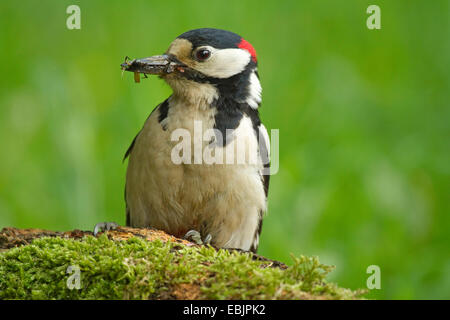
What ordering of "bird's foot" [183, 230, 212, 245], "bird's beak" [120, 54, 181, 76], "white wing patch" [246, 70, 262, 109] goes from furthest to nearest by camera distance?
1. "white wing patch" [246, 70, 262, 109]
2. "bird's beak" [120, 54, 181, 76]
3. "bird's foot" [183, 230, 212, 245]

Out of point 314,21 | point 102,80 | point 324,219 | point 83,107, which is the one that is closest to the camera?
point 324,219

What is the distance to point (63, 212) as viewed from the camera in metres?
5.58

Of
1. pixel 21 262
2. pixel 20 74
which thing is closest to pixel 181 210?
pixel 21 262

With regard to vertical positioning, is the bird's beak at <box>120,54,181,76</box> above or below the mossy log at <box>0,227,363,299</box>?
A: above

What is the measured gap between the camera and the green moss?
7.84ft

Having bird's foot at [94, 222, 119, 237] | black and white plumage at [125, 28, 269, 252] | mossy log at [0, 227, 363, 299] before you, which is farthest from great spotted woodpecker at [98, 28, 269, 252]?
mossy log at [0, 227, 363, 299]

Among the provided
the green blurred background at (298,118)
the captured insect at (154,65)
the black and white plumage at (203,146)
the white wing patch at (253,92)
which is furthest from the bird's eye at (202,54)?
the green blurred background at (298,118)

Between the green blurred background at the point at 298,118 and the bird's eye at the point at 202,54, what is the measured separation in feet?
5.67

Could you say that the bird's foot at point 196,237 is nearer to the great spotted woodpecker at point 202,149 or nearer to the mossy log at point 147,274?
the great spotted woodpecker at point 202,149

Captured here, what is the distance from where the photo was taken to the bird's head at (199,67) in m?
4.02

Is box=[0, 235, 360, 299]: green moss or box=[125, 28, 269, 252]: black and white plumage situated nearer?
box=[0, 235, 360, 299]: green moss

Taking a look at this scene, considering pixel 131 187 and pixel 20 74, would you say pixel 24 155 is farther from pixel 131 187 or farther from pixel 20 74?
pixel 131 187

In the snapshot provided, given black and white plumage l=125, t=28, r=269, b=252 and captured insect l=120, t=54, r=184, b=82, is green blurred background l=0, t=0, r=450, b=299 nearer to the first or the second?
black and white plumage l=125, t=28, r=269, b=252

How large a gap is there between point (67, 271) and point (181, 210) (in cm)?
150
